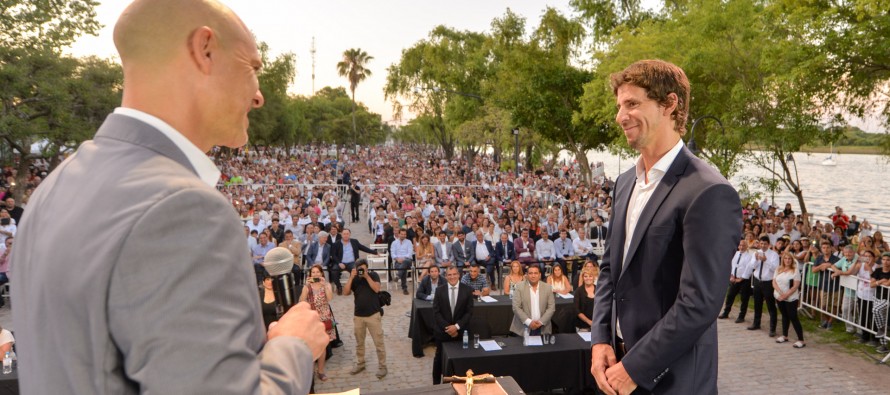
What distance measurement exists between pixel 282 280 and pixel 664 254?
1426 mm

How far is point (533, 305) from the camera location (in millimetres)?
8656

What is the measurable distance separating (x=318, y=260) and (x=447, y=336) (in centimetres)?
668

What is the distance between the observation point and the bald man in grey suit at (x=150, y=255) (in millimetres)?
878

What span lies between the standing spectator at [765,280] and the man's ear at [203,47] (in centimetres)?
1210

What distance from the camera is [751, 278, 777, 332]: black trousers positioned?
1078 centimetres

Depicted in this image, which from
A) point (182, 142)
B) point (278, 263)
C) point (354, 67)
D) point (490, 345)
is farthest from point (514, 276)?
point (354, 67)

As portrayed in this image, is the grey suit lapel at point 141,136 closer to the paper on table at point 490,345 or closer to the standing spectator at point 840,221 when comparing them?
the paper on table at point 490,345

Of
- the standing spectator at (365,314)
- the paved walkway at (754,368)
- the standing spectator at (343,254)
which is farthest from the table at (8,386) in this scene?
the standing spectator at (343,254)

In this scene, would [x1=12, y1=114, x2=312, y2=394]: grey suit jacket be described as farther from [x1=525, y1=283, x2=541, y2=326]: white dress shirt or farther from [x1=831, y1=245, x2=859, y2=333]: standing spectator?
[x1=831, y1=245, x2=859, y2=333]: standing spectator

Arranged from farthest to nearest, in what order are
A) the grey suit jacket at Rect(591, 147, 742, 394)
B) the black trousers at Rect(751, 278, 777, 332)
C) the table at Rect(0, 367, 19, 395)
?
the black trousers at Rect(751, 278, 777, 332) < the table at Rect(0, 367, 19, 395) < the grey suit jacket at Rect(591, 147, 742, 394)

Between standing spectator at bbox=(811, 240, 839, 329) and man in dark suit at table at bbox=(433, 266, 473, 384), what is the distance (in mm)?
7375

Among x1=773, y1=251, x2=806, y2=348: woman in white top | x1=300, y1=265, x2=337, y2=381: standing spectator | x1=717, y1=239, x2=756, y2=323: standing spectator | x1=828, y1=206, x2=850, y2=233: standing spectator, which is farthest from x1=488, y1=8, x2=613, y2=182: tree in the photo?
x1=300, y1=265, x2=337, y2=381: standing spectator

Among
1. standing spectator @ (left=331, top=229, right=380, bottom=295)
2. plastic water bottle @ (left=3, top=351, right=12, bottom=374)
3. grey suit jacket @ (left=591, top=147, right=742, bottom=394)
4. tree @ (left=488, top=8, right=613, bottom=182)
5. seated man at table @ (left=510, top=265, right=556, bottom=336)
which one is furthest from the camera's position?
tree @ (left=488, top=8, right=613, bottom=182)

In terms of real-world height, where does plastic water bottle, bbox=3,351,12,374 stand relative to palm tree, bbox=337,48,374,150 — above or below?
below
